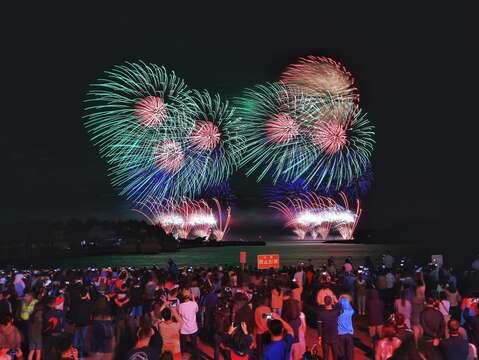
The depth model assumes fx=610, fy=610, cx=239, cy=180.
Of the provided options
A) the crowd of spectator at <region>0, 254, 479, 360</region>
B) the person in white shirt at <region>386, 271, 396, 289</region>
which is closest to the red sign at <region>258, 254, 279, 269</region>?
the person in white shirt at <region>386, 271, 396, 289</region>

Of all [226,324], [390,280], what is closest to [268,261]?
[390,280]

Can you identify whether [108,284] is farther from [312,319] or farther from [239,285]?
[312,319]

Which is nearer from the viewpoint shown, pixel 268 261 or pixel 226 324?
Result: pixel 226 324

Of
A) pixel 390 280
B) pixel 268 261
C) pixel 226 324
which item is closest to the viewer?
pixel 226 324

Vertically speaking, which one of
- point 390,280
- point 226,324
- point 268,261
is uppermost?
point 268,261

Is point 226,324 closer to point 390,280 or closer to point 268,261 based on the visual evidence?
point 390,280

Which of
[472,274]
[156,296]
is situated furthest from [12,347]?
[472,274]

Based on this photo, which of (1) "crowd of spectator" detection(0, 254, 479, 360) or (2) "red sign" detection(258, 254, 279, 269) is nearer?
(1) "crowd of spectator" detection(0, 254, 479, 360)

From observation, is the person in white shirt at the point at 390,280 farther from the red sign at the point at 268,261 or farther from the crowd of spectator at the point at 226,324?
the red sign at the point at 268,261

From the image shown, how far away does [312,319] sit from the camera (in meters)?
17.4

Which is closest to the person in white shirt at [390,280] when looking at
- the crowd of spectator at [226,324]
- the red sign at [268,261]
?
the crowd of spectator at [226,324]

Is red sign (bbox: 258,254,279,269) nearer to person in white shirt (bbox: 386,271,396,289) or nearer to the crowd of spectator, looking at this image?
person in white shirt (bbox: 386,271,396,289)

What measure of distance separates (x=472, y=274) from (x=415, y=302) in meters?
8.86

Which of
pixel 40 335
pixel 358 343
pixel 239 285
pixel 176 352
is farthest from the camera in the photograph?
pixel 239 285
